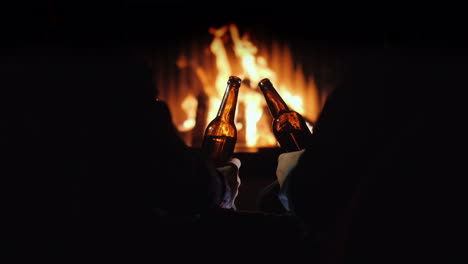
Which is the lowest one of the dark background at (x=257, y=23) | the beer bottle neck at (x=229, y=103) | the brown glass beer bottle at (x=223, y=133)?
the brown glass beer bottle at (x=223, y=133)

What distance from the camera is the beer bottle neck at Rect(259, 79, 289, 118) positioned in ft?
3.60

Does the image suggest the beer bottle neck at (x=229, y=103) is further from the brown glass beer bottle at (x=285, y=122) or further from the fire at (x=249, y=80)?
the fire at (x=249, y=80)

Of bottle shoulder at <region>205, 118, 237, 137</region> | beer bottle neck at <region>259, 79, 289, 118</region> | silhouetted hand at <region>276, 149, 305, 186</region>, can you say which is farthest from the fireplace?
silhouetted hand at <region>276, 149, 305, 186</region>

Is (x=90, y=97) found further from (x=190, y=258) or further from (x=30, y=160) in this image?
(x=190, y=258)

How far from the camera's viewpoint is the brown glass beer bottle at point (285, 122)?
3.61 feet

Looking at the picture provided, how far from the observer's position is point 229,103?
1167 millimetres

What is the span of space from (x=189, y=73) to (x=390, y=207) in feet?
6.44

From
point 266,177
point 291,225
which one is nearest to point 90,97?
point 291,225

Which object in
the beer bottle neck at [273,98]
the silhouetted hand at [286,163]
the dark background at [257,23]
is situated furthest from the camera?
the dark background at [257,23]

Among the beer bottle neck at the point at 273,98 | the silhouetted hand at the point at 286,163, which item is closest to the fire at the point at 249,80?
the beer bottle neck at the point at 273,98

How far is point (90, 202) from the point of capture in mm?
482

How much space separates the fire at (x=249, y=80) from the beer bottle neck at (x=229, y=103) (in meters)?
0.83

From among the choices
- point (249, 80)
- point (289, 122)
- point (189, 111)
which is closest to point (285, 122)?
point (289, 122)

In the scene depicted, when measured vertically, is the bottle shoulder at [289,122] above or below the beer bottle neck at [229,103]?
below
